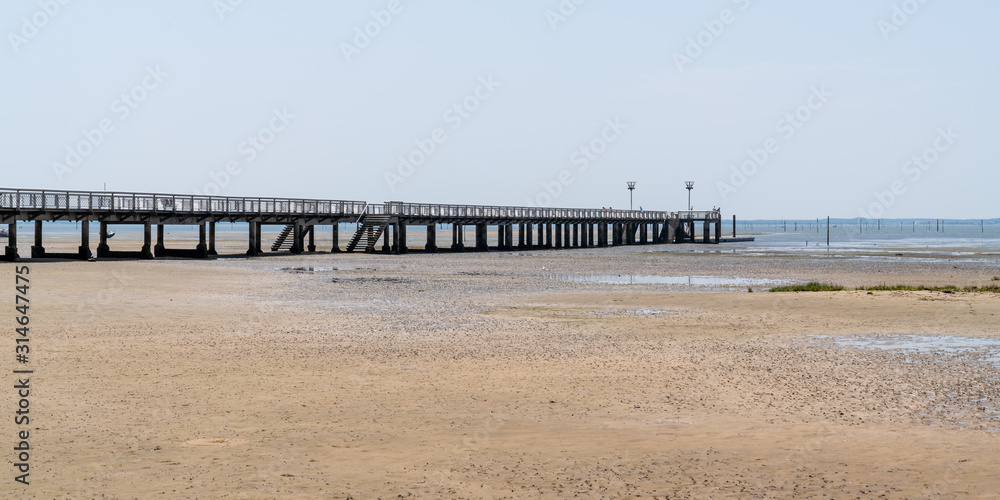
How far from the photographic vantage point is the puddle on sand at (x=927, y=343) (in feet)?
53.1

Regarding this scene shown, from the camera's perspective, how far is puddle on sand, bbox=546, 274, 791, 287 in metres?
34.7

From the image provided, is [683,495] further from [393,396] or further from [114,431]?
[114,431]

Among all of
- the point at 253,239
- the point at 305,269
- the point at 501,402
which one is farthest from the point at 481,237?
the point at 501,402

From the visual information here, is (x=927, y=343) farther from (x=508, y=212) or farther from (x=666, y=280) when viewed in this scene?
(x=508, y=212)

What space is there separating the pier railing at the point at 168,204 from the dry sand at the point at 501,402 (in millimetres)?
21704

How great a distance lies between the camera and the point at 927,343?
17.2 m

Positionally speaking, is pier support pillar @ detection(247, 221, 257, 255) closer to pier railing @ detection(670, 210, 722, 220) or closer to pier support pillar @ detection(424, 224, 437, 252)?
pier support pillar @ detection(424, 224, 437, 252)

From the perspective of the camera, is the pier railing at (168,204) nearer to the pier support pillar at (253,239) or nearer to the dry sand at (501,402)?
the pier support pillar at (253,239)

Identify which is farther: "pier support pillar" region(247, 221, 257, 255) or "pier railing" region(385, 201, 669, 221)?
"pier railing" region(385, 201, 669, 221)

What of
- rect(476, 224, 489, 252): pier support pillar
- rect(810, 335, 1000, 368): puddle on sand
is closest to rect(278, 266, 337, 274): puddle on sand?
rect(810, 335, 1000, 368): puddle on sand

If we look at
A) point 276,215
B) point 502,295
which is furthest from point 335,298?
point 276,215

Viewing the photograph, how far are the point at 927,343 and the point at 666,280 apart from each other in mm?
19550

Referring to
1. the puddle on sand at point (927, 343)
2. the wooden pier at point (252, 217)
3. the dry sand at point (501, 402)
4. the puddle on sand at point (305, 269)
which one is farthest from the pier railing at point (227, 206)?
the puddle on sand at point (927, 343)

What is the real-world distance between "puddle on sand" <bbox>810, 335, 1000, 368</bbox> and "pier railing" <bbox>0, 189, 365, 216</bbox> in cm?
3706
